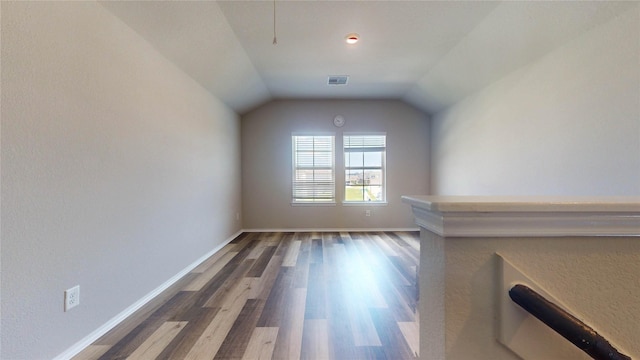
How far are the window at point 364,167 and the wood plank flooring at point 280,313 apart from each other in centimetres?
188

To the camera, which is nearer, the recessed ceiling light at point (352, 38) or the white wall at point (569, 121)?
A: the white wall at point (569, 121)

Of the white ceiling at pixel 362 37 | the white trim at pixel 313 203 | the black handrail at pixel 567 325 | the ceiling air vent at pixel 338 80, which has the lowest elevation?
the white trim at pixel 313 203

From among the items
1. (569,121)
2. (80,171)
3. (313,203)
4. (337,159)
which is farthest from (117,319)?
(337,159)

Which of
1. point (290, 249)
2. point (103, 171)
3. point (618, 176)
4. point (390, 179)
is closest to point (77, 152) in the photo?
point (103, 171)

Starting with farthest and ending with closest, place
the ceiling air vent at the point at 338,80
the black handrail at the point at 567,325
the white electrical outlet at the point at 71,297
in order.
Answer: the ceiling air vent at the point at 338,80, the white electrical outlet at the point at 71,297, the black handrail at the point at 567,325

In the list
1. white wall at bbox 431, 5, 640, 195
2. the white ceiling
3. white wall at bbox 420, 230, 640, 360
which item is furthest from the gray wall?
white wall at bbox 420, 230, 640, 360

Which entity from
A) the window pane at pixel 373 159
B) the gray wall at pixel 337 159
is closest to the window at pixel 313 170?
the gray wall at pixel 337 159

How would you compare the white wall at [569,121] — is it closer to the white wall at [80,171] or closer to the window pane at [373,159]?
the window pane at [373,159]

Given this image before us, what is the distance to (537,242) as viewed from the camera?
1.58 feet

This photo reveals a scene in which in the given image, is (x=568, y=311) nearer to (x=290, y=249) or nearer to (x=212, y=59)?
(x=212, y=59)

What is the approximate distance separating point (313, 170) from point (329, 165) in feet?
1.08

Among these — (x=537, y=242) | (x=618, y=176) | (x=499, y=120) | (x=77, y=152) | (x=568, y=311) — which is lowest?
(x=568, y=311)

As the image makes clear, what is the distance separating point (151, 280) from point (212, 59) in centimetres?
234

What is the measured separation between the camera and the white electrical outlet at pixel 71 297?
1.65 m
